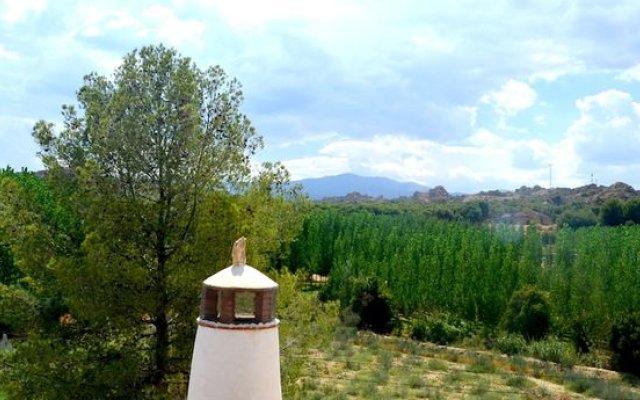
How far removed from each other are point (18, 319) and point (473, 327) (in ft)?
81.4

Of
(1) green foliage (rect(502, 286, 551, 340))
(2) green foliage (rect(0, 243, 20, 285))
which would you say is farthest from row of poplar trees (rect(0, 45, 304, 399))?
(1) green foliage (rect(502, 286, 551, 340))

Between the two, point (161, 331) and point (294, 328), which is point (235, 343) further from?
point (294, 328)

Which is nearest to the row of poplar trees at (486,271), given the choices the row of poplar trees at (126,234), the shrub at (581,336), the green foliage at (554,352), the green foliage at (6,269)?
the shrub at (581,336)

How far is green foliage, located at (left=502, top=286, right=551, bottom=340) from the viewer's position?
103 ft

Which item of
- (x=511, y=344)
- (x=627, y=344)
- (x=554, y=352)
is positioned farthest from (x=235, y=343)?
(x=511, y=344)

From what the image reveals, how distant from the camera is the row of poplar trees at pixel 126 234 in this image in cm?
1388

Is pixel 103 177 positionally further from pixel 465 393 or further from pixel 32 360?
pixel 465 393

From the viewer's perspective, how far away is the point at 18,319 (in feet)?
49.4

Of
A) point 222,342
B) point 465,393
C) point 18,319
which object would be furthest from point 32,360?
point 465,393

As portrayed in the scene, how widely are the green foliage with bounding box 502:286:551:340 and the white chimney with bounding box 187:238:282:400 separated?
25795 millimetres

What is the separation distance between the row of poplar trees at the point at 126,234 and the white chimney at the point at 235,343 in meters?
6.51

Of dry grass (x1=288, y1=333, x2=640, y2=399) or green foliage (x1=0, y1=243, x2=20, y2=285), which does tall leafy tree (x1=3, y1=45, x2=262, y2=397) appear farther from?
green foliage (x1=0, y1=243, x2=20, y2=285)

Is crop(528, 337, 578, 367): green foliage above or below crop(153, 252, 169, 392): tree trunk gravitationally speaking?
below

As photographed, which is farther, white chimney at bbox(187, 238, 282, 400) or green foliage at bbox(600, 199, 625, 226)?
green foliage at bbox(600, 199, 625, 226)
